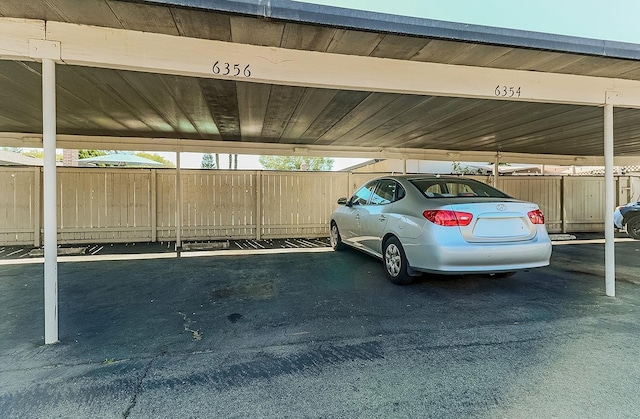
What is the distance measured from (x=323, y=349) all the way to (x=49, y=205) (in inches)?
98.9

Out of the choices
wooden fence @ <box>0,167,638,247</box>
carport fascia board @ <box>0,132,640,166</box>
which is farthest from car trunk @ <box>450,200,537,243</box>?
wooden fence @ <box>0,167,638,247</box>

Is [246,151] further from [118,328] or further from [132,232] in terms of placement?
[118,328]

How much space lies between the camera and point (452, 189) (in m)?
4.52

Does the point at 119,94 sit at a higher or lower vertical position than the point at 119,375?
higher

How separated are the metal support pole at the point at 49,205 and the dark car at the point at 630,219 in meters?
11.6

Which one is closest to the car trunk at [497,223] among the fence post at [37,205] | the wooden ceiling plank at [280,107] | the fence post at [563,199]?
the wooden ceiling plank at [280,107]

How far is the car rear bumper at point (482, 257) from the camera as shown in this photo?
3.60 m

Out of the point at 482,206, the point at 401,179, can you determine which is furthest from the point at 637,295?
the point at 401,179

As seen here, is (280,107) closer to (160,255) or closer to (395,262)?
(395,262)

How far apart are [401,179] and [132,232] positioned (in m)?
6.67

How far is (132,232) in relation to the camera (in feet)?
26.8

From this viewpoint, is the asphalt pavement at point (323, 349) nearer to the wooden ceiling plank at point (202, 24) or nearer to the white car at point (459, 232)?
the white car at point (459, 232)

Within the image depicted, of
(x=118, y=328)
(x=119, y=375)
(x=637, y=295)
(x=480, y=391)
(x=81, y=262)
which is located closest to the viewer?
(x=480, y=391)

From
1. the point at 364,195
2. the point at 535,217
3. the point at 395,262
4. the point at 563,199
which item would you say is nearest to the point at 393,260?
the point at 395,262
